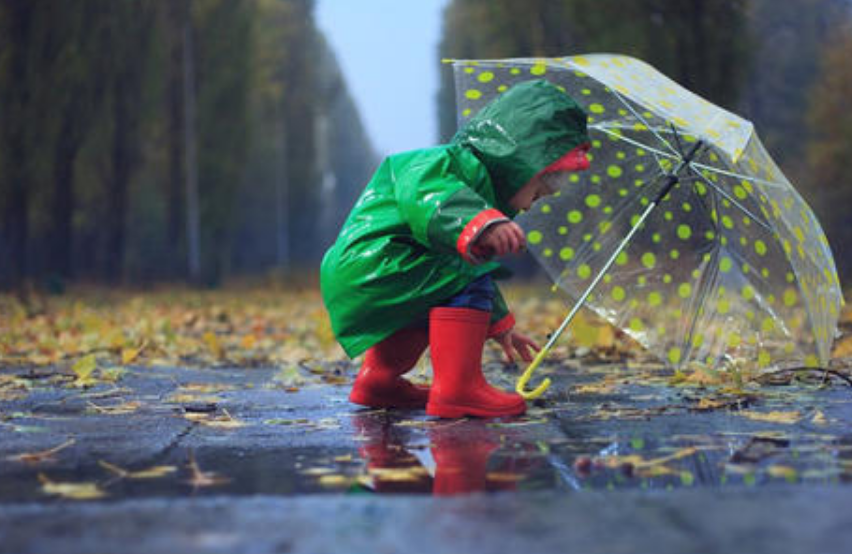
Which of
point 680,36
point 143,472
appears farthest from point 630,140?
point 680,36

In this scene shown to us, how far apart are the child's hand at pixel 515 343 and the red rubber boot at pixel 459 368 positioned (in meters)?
0.48

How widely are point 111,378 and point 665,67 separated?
40.2 feet

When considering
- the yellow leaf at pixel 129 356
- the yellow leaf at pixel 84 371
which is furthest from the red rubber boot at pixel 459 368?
the yellow leaf at pixel 129 356

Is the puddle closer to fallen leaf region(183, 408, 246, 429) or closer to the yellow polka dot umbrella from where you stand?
fallen leaf region(183, 408, 246, 429)

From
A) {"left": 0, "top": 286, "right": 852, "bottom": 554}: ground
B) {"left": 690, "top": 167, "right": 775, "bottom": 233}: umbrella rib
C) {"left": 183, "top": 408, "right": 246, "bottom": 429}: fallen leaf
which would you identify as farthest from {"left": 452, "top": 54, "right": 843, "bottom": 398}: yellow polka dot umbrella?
{"left": 183, "top": 408, "right": 246, "bottom": 429}: fallen leaf

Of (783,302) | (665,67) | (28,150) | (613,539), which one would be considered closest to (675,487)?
(613,539)

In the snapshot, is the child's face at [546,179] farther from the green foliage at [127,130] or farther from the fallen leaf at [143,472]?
the green foliage at [127,130]

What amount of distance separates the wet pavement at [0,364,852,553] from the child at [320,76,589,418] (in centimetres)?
21

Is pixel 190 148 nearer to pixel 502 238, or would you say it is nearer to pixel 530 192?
pixel 530 192

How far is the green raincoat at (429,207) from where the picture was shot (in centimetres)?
320

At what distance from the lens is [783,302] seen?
13.2 feet

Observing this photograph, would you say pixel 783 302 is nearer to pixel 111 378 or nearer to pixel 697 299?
pixel 697 299

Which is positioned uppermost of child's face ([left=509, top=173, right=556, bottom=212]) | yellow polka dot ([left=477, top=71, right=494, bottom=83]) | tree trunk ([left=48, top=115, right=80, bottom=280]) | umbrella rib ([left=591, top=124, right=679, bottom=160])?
yellow polka dot ([left=477, top=71, right=494, bottom=83])

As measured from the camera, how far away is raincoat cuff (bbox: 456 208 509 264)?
2.98 meters
